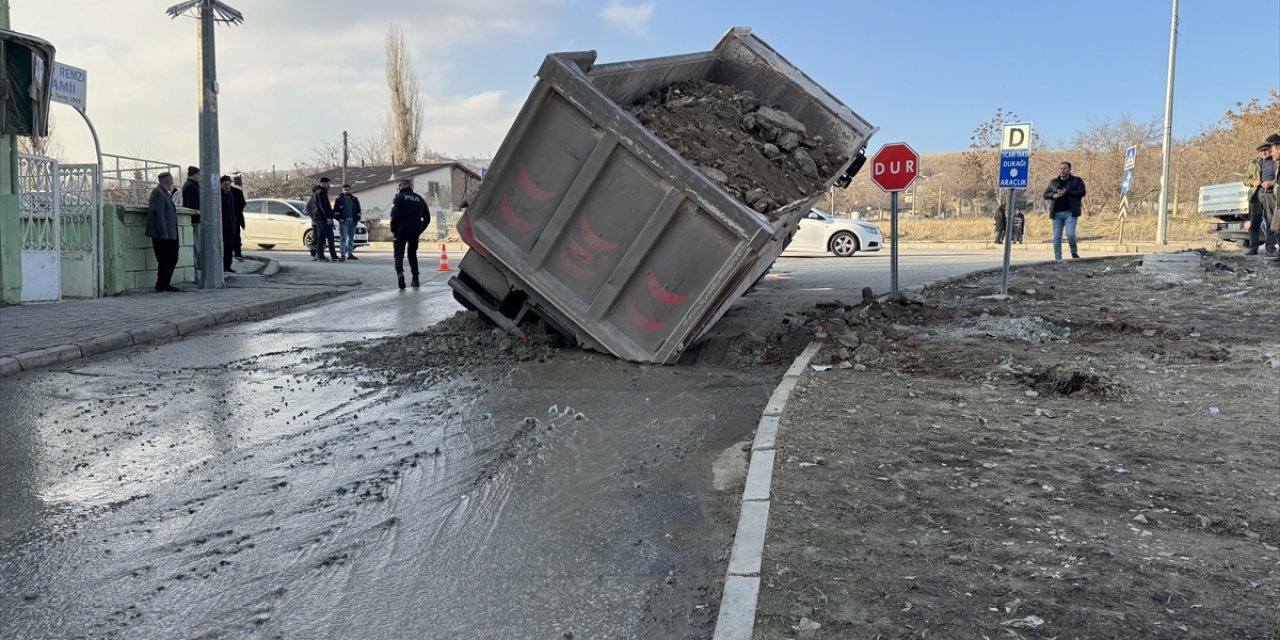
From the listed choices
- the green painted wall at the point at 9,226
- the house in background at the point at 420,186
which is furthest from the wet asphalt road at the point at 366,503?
the house in background at the point at 420,186

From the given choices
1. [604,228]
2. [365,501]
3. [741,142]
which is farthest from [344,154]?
[365,501]

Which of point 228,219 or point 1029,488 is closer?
point 1029,488

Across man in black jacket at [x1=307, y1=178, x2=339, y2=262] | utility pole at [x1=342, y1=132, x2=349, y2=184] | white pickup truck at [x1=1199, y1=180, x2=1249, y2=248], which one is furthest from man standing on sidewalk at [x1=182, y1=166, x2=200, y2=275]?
utility pole at [x1=342, y1=132, x2=349, y2=184]

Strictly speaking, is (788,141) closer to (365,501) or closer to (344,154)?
(365,501)

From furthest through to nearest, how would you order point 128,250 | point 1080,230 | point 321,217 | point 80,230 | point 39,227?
point 1080,230, point 321,217, point 128,250, point 80,230, point 39,227

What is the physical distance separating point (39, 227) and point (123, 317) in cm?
280

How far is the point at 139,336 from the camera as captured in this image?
363 inches

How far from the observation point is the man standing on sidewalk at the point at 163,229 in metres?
13.1

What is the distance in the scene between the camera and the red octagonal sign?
36.6ft

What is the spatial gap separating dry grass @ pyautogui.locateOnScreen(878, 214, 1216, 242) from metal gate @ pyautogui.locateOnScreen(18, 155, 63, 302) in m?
28.5

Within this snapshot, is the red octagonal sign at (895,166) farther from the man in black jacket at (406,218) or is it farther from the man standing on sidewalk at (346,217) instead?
the man standing on sidewalk at (346,217)

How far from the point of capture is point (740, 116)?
29.3 ft

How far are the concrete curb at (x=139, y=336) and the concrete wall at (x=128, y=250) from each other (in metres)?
2.65

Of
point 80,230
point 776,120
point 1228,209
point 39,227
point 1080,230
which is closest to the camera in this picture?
point 776,120
